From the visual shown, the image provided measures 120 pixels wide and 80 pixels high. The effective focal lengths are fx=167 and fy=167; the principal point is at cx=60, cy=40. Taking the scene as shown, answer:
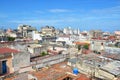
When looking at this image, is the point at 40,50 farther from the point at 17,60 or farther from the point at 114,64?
the point at 114,64

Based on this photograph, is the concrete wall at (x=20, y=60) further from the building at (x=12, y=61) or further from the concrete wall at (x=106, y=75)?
the concrete wall at (x=106, y=75)

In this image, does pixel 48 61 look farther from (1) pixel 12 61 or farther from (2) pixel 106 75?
(2) pixel 106 75

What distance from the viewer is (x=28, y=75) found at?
1680 cm

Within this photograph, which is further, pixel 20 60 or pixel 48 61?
pixel 48 61

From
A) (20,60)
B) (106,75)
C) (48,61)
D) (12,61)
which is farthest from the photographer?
(48,61)

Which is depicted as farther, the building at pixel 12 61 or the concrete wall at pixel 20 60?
the concrete wall at pixel 20 60

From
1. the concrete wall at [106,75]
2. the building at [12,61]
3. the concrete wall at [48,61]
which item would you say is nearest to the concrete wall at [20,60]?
the building at [12,61]

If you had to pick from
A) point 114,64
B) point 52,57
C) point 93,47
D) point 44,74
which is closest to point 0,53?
point 44,74

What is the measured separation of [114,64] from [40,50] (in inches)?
714

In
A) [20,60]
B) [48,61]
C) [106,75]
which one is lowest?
[106,75]

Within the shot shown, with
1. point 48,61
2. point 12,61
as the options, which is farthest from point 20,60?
point 48,61

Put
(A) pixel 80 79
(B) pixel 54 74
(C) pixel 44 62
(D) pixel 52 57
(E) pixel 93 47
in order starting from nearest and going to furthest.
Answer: (A) pixel 80 79
(B) pixel 54 74
(C) pixel 44 62
(D) pixel 52 57
(E) pixel 93 47

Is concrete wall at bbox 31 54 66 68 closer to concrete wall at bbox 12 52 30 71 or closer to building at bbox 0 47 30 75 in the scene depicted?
concrete wall at bbox 12 52 30 71

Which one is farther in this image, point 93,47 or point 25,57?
point 93,47
